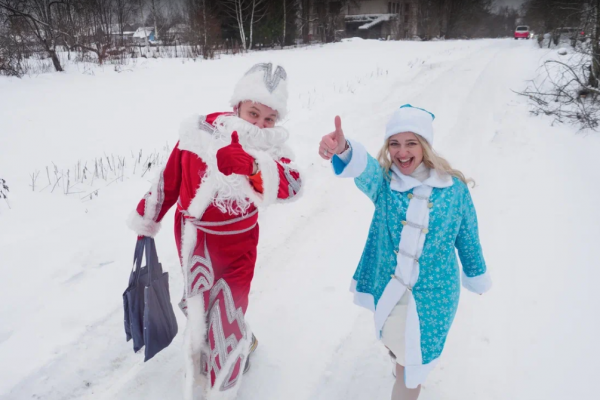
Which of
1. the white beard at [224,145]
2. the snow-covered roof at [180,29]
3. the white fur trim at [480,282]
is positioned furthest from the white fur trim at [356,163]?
the snow-covered roof at [180,29]

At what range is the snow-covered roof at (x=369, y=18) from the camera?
39.5m

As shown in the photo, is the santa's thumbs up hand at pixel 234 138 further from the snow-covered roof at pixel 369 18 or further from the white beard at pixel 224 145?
the snow-covered roof at pixel 369 18

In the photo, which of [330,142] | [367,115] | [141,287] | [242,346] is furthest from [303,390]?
[367,115]

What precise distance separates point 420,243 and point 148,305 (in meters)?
1.48

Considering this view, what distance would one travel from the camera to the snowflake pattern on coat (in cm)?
175

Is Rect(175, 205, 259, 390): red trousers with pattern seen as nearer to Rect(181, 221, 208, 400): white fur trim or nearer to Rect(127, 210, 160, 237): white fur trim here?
Rect(181, 221, 208, 400): white fur trim

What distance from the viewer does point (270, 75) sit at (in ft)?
6.86

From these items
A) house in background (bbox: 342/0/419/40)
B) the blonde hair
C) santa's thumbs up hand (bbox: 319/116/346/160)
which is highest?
house in background (bbox: 342/0/419/40)

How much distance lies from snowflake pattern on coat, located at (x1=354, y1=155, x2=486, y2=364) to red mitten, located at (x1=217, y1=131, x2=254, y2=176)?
1.71ft

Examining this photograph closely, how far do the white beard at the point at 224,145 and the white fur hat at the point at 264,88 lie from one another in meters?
0.14

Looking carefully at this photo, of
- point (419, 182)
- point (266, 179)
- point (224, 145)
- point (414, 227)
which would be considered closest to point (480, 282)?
point (414, 227)

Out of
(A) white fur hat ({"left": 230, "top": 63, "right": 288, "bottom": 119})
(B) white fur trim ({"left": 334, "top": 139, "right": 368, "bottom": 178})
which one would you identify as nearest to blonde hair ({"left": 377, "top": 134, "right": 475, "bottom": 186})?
(B) white fur trim ({"left": 334, "top": 139, "right": 368, "bottom": 178})

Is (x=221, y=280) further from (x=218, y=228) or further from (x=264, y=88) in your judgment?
(x=264, y=88)

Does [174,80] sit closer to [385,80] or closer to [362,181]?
[385,80]
